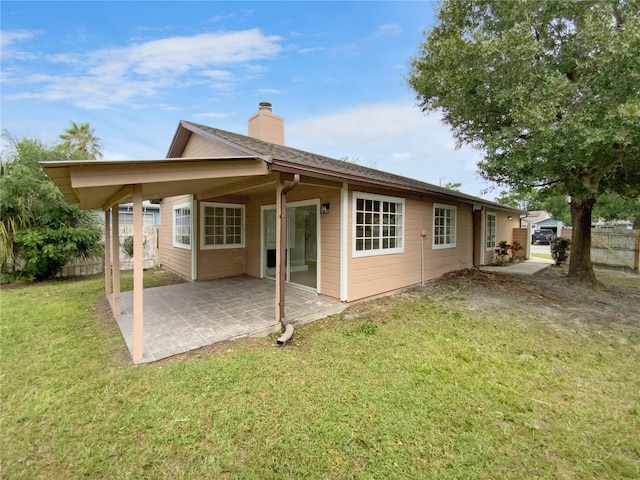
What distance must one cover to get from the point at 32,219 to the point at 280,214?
7.93m

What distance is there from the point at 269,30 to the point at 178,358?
8377mm

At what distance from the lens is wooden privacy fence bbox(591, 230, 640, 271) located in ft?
33.9

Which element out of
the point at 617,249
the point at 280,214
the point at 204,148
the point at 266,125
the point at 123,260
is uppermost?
the point at 266,125

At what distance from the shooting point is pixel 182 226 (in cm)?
879

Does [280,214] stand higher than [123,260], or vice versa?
[280,214]

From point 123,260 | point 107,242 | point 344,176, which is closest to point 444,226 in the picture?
point 344,176

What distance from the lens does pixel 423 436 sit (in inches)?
87.3

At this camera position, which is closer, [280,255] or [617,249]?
[280,255]

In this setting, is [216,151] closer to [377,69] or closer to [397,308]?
[397,308]

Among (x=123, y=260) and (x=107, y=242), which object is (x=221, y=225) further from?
(x=123, y=260)

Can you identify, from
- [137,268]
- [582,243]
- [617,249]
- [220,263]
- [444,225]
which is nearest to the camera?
[137,268]

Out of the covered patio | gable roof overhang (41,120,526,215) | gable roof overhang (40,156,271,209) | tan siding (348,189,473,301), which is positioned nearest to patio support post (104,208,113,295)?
gable roof overhang (41,120,526,215)

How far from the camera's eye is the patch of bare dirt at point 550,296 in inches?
201

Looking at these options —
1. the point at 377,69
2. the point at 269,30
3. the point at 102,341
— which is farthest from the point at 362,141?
the point at 102,341
